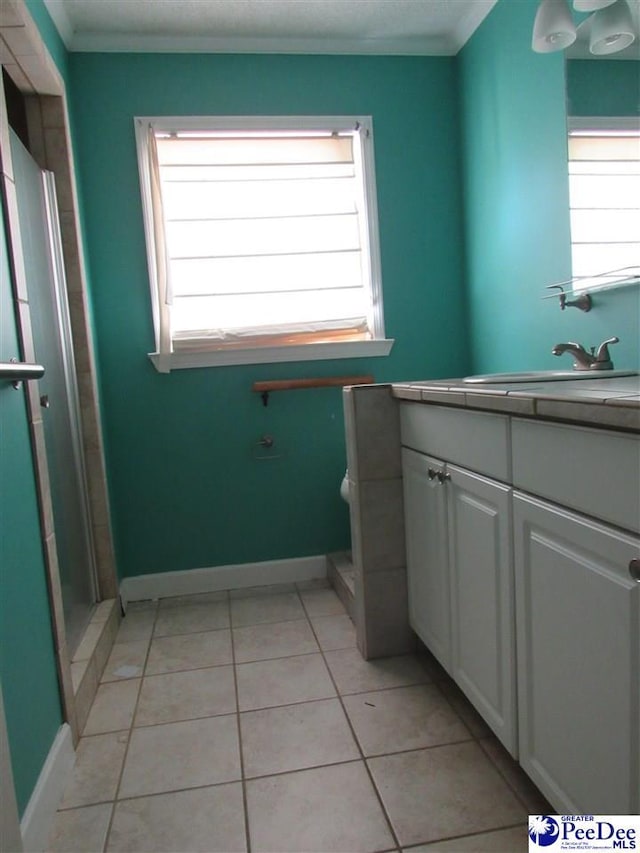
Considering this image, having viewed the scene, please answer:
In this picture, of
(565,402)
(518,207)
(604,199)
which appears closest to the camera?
(565,402)

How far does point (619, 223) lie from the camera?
1.62m

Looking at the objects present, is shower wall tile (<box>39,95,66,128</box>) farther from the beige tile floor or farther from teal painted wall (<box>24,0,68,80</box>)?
the beige tile floor

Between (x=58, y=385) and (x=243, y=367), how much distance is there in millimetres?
838

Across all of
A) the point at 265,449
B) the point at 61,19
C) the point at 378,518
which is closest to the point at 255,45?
the point at 61,19

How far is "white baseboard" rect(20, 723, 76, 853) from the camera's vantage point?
116 cm

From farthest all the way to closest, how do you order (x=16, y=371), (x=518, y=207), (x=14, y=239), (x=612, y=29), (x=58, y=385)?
(x=518, y=207)
(x=58, y=385)
(x=612, y=29)
(x=14, y=239)
(x=16, y=371)

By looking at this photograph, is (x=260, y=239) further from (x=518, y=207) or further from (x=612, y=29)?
(x=612, y=29)

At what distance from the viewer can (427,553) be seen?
1.63 metres

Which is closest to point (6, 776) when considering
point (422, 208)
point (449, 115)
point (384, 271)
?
point (384, 271)

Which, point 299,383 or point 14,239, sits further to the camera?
point 299,383

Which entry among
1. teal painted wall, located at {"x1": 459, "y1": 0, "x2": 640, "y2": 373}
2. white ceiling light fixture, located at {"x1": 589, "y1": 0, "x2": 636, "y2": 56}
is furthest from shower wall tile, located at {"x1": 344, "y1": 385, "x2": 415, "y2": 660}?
white ceiling light fixture, located at {"x1": 589, "y1": 0, "x2": 636, "y2": 56}

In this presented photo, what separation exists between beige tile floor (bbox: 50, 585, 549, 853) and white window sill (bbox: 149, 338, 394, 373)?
115 centimetres

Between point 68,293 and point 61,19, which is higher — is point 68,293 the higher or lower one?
the lower one

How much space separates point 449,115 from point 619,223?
132 cm
